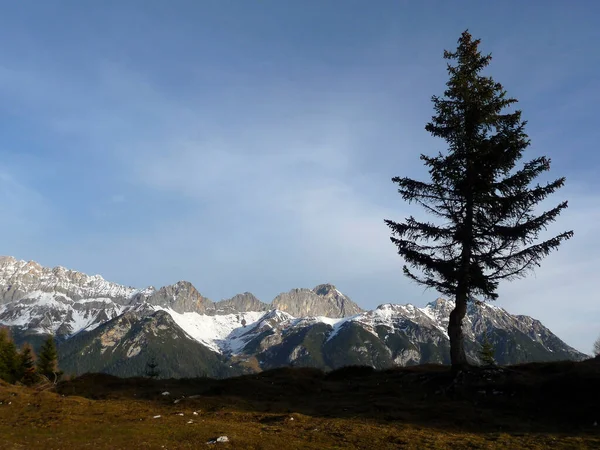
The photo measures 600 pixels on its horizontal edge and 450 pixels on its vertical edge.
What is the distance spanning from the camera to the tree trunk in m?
27.1

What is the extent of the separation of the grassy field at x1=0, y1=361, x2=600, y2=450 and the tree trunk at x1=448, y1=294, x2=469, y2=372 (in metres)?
1.22

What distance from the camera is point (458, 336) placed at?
2769 centimetres

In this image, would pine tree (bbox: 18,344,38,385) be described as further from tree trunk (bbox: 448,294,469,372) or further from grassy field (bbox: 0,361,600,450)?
tree trunk (bbox: 448,294,469,372)

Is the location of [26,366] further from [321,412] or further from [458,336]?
[458,336]

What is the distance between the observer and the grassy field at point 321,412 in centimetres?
1555

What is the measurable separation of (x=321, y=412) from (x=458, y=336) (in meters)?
11.2

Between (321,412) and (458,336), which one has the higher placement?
(458,336)

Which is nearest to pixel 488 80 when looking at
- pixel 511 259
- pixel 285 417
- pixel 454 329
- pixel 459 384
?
pixel 511 259

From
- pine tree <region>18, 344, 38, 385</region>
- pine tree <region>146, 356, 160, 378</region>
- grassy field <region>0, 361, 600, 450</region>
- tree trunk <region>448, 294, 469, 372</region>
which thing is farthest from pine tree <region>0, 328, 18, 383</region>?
tree trunk <region>448, 294, 469, 372</region>

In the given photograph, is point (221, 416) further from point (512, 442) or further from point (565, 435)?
point (565, 435)

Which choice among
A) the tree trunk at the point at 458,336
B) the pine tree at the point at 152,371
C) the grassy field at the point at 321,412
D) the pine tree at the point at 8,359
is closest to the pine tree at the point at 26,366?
the pine tree at the point at 8,359

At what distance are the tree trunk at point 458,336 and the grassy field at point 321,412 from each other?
1222 millimetres

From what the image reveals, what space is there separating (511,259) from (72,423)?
2668 cm

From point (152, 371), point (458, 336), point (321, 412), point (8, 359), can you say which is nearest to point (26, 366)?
point (8, 359)
